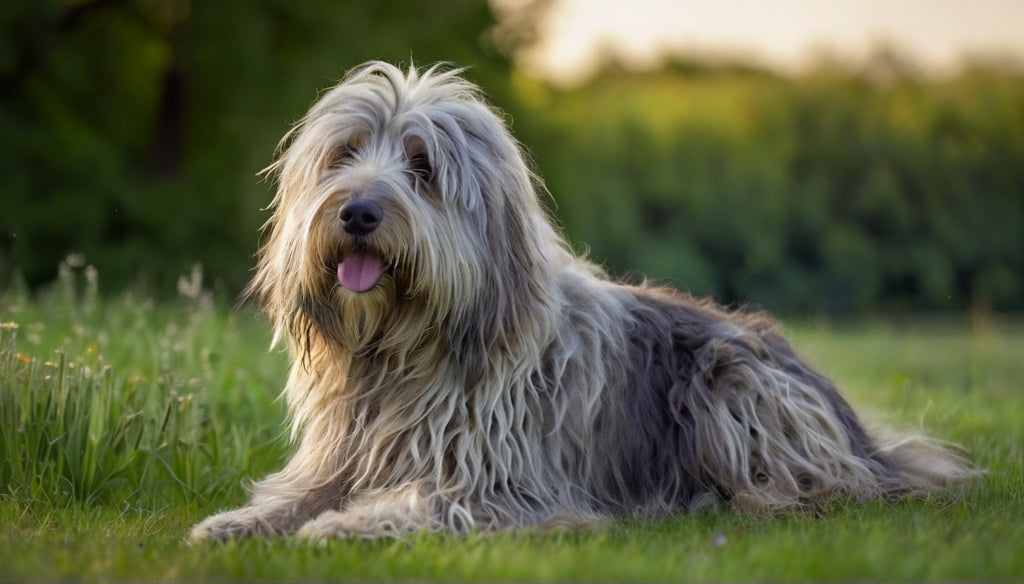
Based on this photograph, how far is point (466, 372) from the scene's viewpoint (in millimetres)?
4766

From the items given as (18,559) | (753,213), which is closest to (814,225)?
(753,213)

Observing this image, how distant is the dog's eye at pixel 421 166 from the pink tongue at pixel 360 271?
46 cm

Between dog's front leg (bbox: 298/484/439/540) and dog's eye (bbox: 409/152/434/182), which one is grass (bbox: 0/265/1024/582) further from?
dog's eye (bbox: 409/152/434/182)

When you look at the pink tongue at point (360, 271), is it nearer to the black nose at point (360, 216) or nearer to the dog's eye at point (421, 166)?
the black nose at point (360, 216)

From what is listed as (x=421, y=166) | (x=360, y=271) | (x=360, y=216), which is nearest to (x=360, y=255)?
(x=360, y=271)

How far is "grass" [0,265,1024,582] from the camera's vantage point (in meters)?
3.76

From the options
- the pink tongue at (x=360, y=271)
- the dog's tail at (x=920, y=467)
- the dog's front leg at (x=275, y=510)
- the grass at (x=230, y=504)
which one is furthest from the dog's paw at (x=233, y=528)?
the dog's tail at (x=920, y=467)

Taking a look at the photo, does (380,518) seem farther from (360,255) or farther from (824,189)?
(824,189)

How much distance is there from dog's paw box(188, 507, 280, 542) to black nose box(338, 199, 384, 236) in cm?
122

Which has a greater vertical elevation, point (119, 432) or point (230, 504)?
point (119, 432)

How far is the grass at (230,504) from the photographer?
3.76m

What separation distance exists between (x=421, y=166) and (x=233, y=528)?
165 centimetres

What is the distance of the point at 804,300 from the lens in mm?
32562

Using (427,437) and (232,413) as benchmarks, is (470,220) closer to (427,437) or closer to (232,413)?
(427,437)
